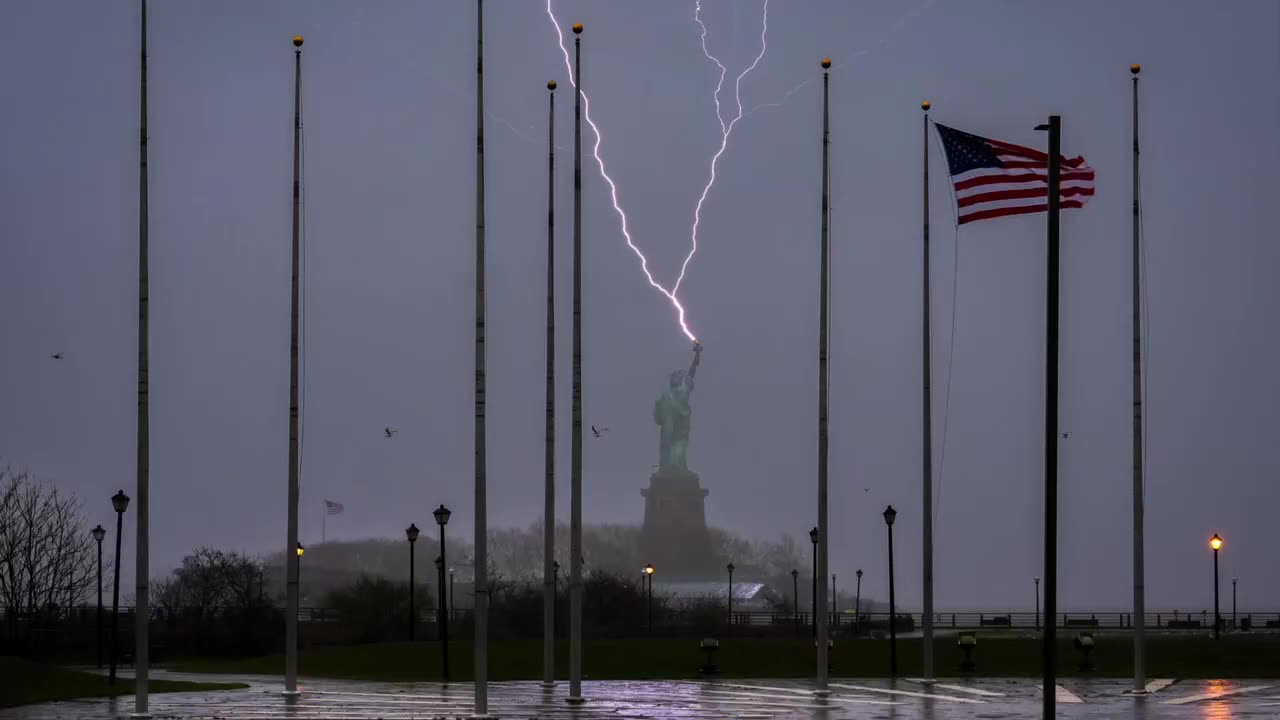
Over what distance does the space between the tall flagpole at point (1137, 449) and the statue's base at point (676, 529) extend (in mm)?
80532

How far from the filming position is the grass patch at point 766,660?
48.6 meters

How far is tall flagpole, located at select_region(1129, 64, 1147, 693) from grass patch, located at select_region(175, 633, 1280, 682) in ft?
23.9

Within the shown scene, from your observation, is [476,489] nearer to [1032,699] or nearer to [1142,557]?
[1032,699]

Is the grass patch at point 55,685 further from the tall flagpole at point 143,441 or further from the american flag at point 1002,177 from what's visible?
the american flag at point 1002,177

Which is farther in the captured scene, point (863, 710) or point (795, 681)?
point (795, 681)

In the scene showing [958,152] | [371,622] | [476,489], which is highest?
[958,152]

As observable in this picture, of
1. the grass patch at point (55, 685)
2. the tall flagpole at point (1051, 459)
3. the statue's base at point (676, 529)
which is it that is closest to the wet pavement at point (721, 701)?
the grass patch at point (55, 685)

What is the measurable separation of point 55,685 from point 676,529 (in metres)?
84.5

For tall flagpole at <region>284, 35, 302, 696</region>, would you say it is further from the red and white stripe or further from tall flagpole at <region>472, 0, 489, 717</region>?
the red and white stripe

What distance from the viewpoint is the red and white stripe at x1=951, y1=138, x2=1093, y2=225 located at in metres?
37.2

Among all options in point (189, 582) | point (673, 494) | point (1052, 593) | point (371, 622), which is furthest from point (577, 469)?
point (673, 494)

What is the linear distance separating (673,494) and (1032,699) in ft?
285

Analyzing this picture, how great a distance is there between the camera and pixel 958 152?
3834 cm

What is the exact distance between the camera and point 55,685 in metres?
39.1
